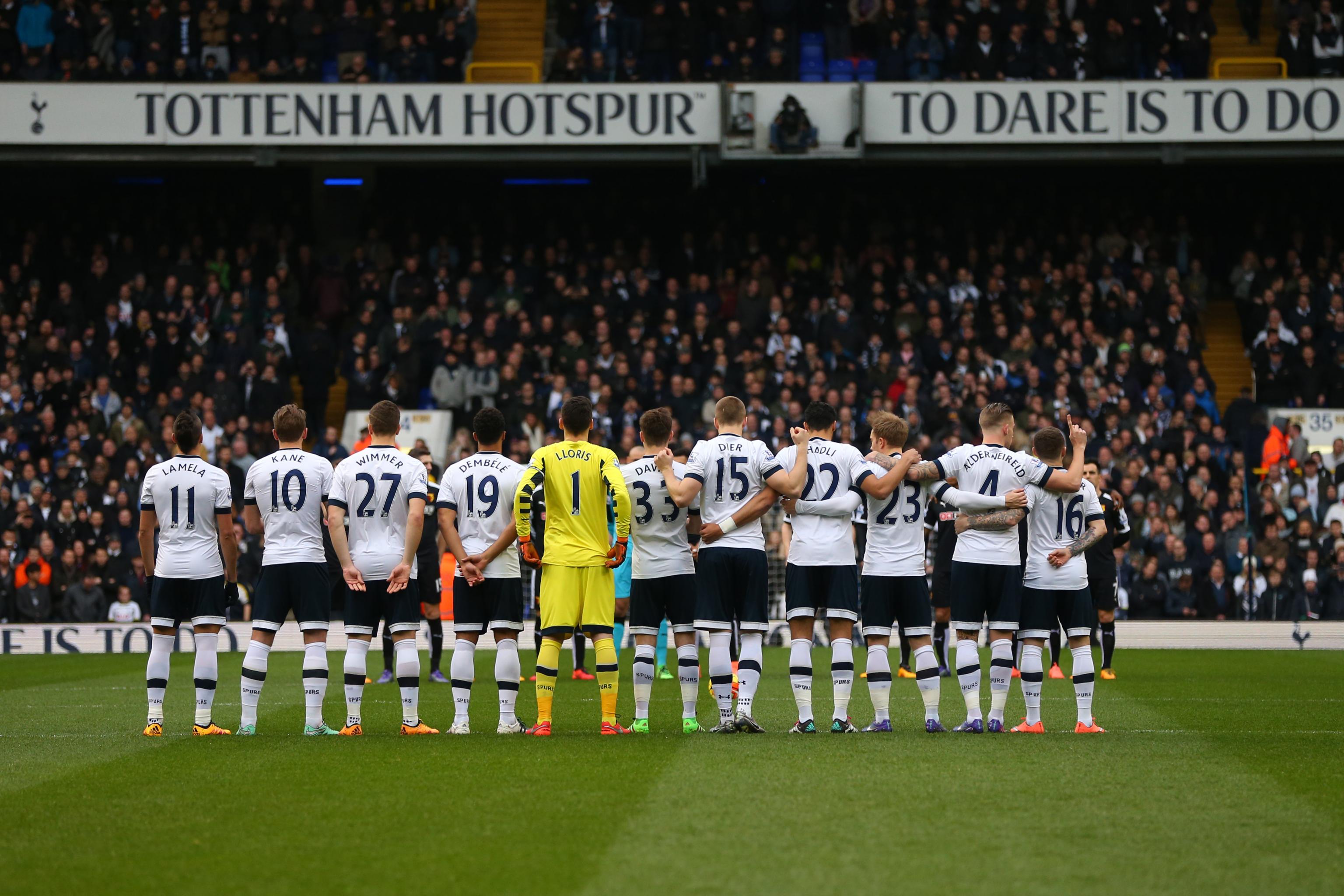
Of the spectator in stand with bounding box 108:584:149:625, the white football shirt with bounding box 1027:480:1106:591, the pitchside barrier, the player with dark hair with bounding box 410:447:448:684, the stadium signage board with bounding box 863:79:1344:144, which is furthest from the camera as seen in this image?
the stadium signage board with bounding box 863:79:1344:144

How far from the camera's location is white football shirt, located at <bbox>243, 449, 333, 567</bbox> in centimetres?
1106

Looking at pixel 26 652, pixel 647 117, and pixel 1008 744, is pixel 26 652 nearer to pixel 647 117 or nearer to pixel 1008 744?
pixel 647 117

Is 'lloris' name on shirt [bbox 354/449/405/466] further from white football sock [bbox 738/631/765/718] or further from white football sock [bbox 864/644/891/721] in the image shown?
white football sock [bbox 864/644/891/721]

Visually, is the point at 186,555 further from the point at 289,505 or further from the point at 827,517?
the point at 827,517

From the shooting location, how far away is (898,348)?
26688 millimetres

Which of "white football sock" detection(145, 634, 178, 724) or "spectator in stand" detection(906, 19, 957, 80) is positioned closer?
"white football sock" detection(145, 634, 178, 724)

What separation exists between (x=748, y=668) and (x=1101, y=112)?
19254 millimetres

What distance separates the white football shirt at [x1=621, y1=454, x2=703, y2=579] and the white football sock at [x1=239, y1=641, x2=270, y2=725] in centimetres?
276

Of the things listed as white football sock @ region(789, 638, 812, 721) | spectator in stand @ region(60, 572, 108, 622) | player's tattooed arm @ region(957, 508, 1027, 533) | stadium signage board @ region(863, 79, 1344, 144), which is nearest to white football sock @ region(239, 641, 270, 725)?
white football sock @ region(789, 638, 812, 721)

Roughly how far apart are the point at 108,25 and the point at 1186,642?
22.0 meters

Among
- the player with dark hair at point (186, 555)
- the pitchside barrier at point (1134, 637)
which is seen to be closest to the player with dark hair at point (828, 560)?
the player with dark hair at point (186, 555)

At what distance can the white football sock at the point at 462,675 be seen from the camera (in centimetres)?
1106

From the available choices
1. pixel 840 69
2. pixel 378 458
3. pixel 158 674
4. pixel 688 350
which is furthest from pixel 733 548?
pixel 840 69

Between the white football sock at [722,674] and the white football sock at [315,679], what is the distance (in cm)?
278
